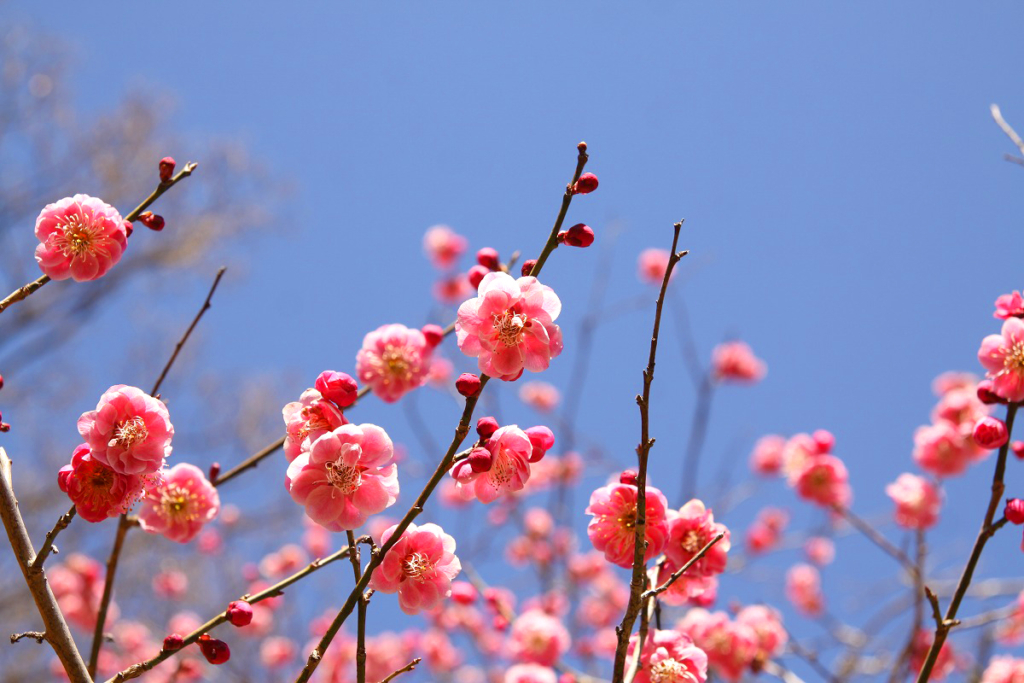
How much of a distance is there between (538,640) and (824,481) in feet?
4.91

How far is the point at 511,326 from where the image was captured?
53.4 inches

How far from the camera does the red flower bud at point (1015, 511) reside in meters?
1.54

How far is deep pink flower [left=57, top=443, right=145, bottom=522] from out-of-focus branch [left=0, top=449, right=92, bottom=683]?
0.41 feet

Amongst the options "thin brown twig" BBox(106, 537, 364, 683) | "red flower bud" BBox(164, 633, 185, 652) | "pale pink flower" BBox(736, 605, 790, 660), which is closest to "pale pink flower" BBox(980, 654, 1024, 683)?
"pale pink flower" BBox(736, 605, 790, 660)

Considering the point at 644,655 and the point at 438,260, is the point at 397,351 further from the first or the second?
the point at 438,260

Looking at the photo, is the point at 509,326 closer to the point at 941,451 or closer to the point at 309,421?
the point at 309,421

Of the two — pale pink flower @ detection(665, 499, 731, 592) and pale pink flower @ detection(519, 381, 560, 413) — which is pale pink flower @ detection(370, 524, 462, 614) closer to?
pale pink flower @ detection(665, 499, 731, 592)

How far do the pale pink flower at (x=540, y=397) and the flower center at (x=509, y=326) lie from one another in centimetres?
504

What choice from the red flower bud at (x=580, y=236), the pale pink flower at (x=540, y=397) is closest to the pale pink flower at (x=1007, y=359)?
the red flower bud at (x=580, y=236)

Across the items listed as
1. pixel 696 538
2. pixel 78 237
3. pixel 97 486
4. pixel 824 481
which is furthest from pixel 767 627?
pixel 78 237

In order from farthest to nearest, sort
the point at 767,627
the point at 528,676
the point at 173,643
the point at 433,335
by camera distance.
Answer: the point at 767,627
the point at 528,676
the point at 433,335
the point at 173,643

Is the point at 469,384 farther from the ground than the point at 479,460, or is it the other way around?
the point at 469,384

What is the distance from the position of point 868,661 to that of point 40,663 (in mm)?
6617

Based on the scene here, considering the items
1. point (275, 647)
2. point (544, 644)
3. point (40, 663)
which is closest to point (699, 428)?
point (544, 644)
